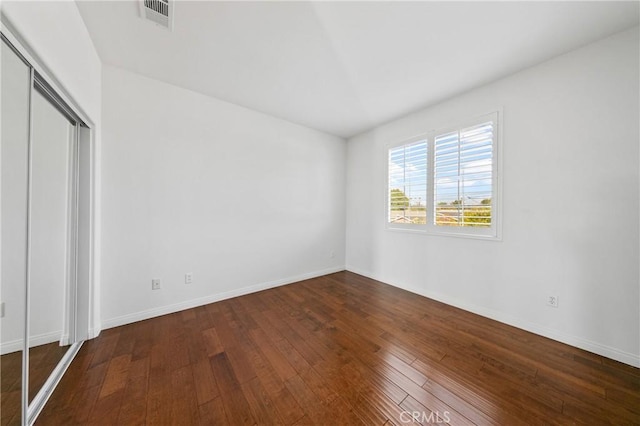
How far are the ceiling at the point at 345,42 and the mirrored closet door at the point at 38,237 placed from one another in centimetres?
93

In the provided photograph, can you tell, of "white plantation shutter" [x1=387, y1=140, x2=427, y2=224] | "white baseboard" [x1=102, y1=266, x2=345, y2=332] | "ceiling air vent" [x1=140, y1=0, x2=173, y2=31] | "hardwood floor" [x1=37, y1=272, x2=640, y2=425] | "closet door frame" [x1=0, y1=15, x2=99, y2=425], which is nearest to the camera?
"hardwood floor" [x1=37, y1=272, x2=640, y2=425]

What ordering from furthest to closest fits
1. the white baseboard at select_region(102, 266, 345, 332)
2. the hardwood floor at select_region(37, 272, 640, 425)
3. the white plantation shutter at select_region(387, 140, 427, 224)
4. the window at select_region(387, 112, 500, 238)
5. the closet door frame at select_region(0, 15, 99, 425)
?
1. the white plantation shutter at select_region(387, 140, 427, 224)
2. the window at select_region(387, 112, 500, 238)
3. the white baseboard at select_region(102, 266, 345, 332)
4. the closet door frame at select_region(0, 15, 99, 425)
5. the hardwood floor at select_region(37, 272, 640, 425)

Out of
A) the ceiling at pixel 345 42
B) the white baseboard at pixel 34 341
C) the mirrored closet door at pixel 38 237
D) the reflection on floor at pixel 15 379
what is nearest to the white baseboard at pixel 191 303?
the mirrored closet door at pixel 38 237

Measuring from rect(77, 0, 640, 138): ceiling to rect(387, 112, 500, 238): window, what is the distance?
0.59 m

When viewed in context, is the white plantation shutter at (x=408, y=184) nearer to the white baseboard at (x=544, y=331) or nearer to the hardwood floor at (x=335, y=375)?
the white baseboard at (x=544, y=331)

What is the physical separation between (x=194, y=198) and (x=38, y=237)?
131cm

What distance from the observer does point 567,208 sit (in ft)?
6.41

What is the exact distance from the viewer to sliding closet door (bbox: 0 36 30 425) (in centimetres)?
99

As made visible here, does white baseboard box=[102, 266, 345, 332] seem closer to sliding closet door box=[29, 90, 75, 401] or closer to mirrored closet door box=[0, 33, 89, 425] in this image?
mirrored closet door box=[0, 33, 89, 425]

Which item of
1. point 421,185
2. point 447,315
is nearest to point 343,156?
point 421,185

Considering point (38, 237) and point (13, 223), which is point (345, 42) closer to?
point (13, 223)

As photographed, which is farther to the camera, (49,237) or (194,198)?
(194,198)

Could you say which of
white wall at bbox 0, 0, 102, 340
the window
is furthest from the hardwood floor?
the window

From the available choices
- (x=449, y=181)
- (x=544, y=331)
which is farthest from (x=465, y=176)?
(x=544, y=331)
